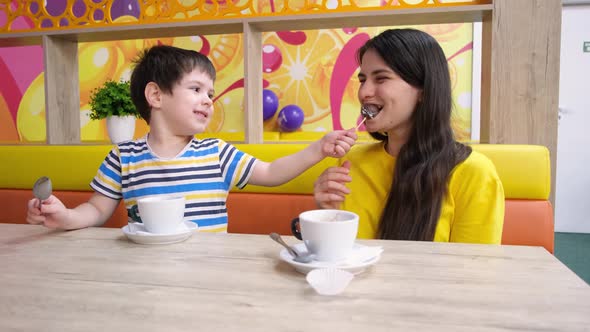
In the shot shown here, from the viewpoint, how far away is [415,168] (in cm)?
113

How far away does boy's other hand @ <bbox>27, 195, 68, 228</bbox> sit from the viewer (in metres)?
0.90

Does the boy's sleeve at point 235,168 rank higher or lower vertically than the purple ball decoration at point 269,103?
lower

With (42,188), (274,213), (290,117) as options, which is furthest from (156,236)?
(290,117)

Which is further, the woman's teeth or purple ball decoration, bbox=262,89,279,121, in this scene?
purple ball decoration, bbox=262,89,279,121

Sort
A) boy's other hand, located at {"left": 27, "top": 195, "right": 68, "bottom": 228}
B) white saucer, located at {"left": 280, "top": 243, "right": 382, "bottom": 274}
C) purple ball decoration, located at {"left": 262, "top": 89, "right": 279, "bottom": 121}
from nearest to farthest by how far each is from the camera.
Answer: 1. white saucer, located at {"left": 280, "top": 243, "right": 382, "bottom": 274}
2. boy's other hand, located at {"left": 27, "top": 195, "right": 68, "bottom": 228}
3. purple ball decoration, located at {"left": 262, "top": 89, "right": 279, "bottom": 121}

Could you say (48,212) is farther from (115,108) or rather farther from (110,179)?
(115,108)

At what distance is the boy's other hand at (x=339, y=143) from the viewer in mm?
1108

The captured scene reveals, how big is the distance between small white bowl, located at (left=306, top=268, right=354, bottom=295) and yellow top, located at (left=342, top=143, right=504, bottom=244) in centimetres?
60

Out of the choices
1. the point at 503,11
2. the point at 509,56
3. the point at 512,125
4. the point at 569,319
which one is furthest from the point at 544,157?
the point at 569,319

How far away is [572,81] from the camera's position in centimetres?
379

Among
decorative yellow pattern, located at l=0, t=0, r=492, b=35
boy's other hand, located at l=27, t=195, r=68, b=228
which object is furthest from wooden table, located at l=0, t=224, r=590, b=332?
decorative yellow pattern, located at l=0, t=0, r=492, b=35

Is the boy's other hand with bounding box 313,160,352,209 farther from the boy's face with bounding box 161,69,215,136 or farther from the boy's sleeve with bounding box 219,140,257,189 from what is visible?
the boy's face with bounding box 161,69,215,136

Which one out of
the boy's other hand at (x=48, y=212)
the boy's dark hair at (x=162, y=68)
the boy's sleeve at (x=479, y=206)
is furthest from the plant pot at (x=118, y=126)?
the boy's sleeve at (x=479, y=206)

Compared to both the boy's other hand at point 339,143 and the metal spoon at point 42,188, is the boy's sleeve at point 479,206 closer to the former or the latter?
the boy's other hand at point 339,143
